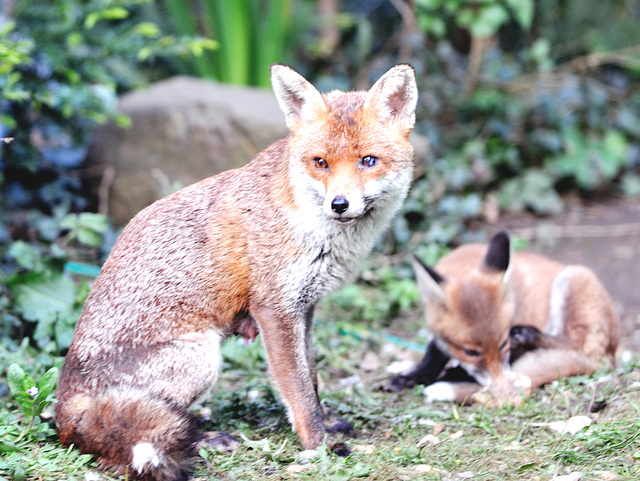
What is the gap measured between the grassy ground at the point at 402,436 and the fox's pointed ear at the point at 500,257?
0.85 metres

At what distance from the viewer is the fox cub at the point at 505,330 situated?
185 inches

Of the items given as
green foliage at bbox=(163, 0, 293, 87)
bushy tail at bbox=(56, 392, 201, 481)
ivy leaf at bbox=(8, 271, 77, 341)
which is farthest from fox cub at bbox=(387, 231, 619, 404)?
green foliage at bbox=(163, 0, 293, 87)

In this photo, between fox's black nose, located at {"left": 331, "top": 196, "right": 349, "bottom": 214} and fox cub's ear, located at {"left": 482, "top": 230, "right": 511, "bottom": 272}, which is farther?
fox cub's ear, located at {"left": 482, "top": 230, "right": 511, "bottom": 272}

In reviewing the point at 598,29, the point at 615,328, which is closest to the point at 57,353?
the point at 615,328

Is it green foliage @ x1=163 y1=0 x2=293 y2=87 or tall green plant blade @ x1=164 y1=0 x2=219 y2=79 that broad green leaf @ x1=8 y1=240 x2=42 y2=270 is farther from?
tall green plant blade @ x1=164 y1=0 x2=219 y2=79

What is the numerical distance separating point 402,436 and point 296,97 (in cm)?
206

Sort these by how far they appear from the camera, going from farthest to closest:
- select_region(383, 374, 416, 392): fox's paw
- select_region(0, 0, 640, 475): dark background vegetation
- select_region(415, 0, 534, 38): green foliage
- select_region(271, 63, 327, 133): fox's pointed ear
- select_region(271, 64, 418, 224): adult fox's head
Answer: select_region(415, 0, 534, 38): green foliage, select_region(0, 0, 640, 475): dark background vegetation, select_region(383, 374, 416, 392): fox's paw, select_region(271, 63, 327, 133): fox's pointed ear, select_region(271, 64, 418, 224): adult fox's head

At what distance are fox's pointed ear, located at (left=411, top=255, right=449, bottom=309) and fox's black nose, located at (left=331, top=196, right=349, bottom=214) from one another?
1530 mm

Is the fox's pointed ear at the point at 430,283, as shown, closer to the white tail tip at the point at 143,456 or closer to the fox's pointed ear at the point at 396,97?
the fox's pointed ear at the point at 396,97

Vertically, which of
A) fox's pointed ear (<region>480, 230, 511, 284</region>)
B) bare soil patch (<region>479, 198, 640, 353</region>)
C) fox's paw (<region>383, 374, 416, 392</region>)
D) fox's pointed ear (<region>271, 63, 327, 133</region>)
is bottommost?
bare soil patch (<region>479, 198, 640, 353</region>)

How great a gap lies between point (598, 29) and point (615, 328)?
6.35m

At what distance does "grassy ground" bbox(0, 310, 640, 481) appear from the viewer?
3465 mm

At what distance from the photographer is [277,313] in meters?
3.75

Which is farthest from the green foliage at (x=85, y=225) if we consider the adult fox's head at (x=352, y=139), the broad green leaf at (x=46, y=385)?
the adult fox's head at (x=352, y=139)
